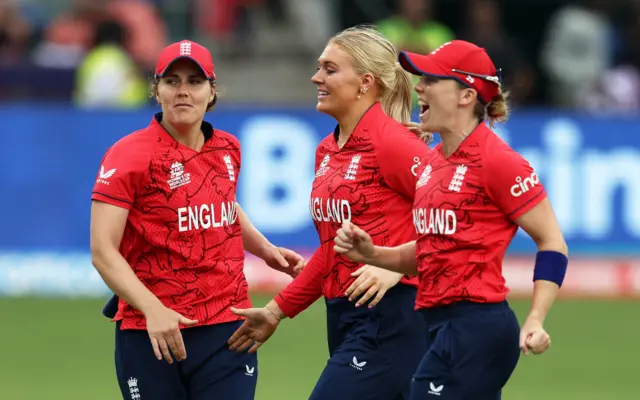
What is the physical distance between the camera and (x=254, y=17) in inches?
779

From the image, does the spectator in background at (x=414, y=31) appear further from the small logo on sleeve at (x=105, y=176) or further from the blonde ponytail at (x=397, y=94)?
the small logo on sleeve at (x=105, y=176)

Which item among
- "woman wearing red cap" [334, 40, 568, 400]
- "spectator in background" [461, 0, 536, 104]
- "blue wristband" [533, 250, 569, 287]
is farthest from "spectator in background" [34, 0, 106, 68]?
"blue wristband" [533, 250, 569, 287]

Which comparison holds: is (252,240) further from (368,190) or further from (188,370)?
(188,370)

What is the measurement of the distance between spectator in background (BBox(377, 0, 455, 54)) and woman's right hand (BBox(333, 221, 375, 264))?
35.1 ft

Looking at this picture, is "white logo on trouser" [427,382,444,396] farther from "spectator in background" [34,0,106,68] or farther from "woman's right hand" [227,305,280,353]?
"spectator in background" [34,0,106,68]

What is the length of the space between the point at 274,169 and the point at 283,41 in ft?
15.0

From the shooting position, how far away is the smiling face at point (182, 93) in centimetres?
664

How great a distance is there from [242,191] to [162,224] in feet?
28.7

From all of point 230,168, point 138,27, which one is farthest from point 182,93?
point 138,27

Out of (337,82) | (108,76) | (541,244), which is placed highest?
(108,76)

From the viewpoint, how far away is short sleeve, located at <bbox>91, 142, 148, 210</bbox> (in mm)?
6438

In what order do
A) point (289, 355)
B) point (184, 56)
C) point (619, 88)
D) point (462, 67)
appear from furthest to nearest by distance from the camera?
point (619, 88) < point (289, 355) < point (184, 56) < point (462, 67)

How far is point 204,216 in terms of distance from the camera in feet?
22.0

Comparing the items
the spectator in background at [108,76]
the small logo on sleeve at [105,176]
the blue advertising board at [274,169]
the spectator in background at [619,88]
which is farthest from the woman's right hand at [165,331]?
the spectator in background at [619,88]
